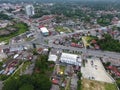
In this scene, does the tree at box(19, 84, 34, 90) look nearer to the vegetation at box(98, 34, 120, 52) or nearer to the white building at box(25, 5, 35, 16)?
the vegetation at box(98, 34, 120, 52)

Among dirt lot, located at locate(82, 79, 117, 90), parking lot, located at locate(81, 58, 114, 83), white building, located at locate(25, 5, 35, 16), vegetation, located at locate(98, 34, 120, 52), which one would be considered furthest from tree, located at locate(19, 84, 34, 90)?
white building, located at locate(25, 5, 35, 16)

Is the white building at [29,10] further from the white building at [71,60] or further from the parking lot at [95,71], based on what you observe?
the parking lot at [95,71]

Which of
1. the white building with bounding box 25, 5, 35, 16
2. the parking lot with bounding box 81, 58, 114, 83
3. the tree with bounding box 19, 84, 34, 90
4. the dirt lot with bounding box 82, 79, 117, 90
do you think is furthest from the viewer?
the white building with bounding box 25, 5, 35, 16

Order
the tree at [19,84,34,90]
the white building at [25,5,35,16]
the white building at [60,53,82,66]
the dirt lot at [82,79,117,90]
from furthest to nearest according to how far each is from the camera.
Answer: the white building at [25,5,35,16]
the white building at [60,53,82,66]
the dirt lot at [82,79,117,90]
the tree at [19,84,34,90]

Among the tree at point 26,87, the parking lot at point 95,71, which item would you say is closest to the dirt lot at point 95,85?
the parking lot at point 95,71

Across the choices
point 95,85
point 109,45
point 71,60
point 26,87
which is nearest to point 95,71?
point 95,85

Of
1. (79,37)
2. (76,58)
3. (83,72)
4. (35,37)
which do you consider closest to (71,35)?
(79,37)
